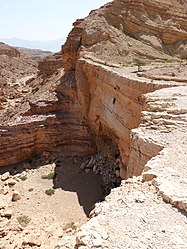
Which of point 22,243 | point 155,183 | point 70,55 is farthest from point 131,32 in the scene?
point 155,183

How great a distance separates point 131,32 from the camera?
933 inches

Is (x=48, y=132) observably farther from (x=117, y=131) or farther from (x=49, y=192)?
(x=117, y=131)

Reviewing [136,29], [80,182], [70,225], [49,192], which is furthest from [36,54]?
[70,225]

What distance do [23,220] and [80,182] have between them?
4373mm

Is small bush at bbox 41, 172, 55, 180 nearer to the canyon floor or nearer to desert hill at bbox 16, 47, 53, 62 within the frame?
the canyon floor

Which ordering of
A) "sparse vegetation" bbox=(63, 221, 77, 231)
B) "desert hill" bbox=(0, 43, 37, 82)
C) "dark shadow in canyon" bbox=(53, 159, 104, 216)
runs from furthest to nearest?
"desert hill" bbox=(0, 43, 37, 82)
"dark shadow in canyon" bbox=(53, 159, 104, 216)
"sparse vegetation" bbox=(63, 221, 77, 231)

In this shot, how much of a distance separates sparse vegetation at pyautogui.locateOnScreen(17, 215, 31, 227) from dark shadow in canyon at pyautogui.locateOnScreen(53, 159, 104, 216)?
9.28ft

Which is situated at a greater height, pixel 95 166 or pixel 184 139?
pixel 184 139

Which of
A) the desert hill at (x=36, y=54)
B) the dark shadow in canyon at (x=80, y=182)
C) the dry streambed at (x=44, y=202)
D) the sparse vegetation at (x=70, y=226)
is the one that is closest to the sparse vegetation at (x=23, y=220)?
the dry streambed at (x=44, y=202)

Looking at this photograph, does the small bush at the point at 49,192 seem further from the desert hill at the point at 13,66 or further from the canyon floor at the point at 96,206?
the desert hill at the point at 13,66

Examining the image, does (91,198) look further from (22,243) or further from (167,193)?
(167,193)

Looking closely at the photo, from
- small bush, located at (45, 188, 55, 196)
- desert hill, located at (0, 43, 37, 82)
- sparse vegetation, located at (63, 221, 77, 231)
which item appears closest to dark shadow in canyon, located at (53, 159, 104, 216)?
small bush, located at (45, 188, 55, 196)

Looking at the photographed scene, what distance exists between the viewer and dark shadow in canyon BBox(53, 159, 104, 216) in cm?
1603

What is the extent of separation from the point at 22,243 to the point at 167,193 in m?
8.96
